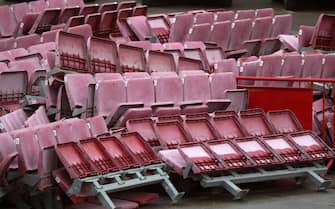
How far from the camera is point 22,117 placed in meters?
14.2

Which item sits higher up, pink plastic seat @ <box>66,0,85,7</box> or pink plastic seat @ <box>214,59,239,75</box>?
pink plastic seat @ <box>214,59,239,75</box>

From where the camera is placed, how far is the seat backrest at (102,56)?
645 inches

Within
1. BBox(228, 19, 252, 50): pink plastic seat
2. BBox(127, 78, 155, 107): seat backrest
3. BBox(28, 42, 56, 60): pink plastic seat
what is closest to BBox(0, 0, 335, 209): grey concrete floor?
BBox(127, 78, 155, 107): seat backrest

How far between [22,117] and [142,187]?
8.74 feet

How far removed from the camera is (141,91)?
14.7 metres

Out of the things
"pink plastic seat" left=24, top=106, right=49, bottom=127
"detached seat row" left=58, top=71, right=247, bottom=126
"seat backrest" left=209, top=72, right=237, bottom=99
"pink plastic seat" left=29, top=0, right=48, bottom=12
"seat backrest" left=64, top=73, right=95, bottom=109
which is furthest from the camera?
"pink plastic seat" left=29, top=0, right=48, bottom=12

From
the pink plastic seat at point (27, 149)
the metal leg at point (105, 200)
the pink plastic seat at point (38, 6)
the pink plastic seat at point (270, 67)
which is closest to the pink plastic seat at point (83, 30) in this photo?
the pink plastic seat at point (270, 67)

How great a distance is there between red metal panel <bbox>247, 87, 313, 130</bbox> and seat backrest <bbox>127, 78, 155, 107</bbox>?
1.43 m

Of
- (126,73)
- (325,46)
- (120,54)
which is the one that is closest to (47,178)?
(126,73)

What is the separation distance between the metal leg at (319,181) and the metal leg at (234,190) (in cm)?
105

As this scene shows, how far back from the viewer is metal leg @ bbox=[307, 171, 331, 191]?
12789 millimetres

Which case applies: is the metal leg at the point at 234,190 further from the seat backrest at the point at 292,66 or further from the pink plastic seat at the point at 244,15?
the pink plastic seat at the point at 244,15

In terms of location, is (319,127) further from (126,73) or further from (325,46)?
(325,46)

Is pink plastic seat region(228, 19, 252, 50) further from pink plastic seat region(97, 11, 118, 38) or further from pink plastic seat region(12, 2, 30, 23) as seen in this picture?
pink plastic seat region(12, 2, 30, 23)
